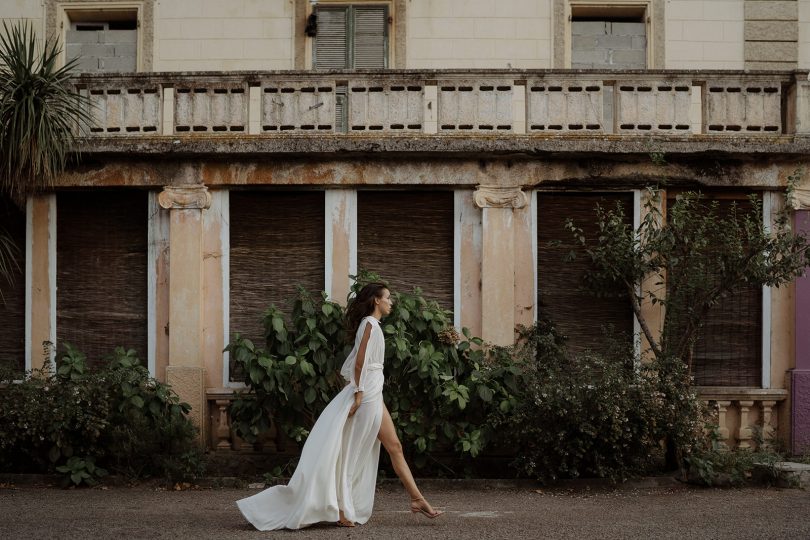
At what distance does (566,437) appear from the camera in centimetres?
1015

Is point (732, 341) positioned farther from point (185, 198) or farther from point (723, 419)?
point (185, 198)

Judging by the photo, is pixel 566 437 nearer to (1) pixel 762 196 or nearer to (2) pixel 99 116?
(1) pixel 762 196

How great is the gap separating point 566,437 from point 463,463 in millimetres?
1458

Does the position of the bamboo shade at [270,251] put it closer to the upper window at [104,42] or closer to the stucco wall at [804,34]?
the upper window at [104,42]

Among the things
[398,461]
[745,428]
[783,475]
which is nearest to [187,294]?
[398,461]

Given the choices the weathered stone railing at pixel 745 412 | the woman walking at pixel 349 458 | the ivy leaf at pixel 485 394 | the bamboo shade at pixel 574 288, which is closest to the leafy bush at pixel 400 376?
the ivy leaf at pixel 485 394

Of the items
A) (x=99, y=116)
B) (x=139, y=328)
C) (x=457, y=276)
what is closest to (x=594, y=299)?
(x=457, y=276)

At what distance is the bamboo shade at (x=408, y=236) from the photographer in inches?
459

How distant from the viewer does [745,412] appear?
1144 cm

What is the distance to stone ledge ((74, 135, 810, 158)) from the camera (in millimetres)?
11250

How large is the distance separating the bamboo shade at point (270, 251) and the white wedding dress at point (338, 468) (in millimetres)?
3362

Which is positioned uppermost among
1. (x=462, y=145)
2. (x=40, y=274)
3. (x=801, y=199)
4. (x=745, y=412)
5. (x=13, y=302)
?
(x=462, y=145)

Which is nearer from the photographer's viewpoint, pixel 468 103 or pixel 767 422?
pixel 767 422

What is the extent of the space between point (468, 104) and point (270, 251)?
8.90ft
